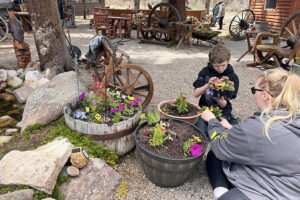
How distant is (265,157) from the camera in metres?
1.47

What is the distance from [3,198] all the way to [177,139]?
4.93ft

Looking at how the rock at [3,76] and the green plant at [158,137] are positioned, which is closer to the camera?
the green plant at [158,137]

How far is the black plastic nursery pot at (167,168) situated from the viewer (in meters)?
1.92

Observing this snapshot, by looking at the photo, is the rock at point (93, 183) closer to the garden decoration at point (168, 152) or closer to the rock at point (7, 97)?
the garden decoration at point (168, 152)

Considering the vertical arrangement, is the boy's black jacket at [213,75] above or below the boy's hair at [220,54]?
below

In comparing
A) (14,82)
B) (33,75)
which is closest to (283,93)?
(33,75)

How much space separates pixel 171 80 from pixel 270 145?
377cm

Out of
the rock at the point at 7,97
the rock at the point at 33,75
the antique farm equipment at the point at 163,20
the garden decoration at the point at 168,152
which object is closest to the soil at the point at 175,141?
the garden decoration at the point at 168,152

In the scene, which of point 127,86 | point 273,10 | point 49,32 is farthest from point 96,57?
point 273,10

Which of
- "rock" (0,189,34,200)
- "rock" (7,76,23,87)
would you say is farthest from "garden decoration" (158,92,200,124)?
"rock" (7,76,23,87)

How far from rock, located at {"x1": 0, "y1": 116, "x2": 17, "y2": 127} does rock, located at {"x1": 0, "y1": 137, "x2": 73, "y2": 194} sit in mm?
1476

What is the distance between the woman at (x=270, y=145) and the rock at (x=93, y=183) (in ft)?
3.27

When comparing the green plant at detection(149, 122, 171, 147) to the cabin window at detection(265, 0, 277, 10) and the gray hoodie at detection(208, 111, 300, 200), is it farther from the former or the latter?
the cabin window at detection(265, 0, 277, 10)

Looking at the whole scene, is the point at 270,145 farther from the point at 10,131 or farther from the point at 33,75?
the point at 33,75
